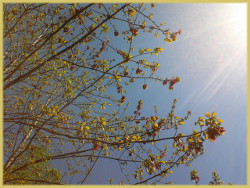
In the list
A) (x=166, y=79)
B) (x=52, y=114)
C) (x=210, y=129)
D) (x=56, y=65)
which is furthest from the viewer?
(x=56, y=65)

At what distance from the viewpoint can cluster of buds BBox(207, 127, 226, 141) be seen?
259cm

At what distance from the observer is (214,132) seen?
260 centimetres

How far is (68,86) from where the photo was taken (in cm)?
481

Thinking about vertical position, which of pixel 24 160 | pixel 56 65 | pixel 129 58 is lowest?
pixel 24 160

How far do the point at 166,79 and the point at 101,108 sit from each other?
1.97 m

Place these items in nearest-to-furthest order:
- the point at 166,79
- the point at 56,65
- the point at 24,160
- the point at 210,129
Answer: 1. the point at 210,129
2. the point at 166,79
3. the point at 56,65
4. the point at 24,160

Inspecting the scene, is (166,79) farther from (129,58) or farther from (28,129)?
(28,129)

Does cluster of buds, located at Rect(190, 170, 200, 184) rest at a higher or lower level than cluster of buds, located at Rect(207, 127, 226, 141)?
lower

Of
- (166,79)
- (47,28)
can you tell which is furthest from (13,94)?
(166,79)

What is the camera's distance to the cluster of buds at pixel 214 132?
259 cm

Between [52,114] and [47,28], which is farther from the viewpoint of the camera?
[47,28]

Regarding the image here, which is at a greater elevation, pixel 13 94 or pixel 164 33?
pixel 164 33

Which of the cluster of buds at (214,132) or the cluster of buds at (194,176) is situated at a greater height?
the cluster of buds at (214,132)

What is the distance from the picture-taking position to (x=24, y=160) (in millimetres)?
5992
